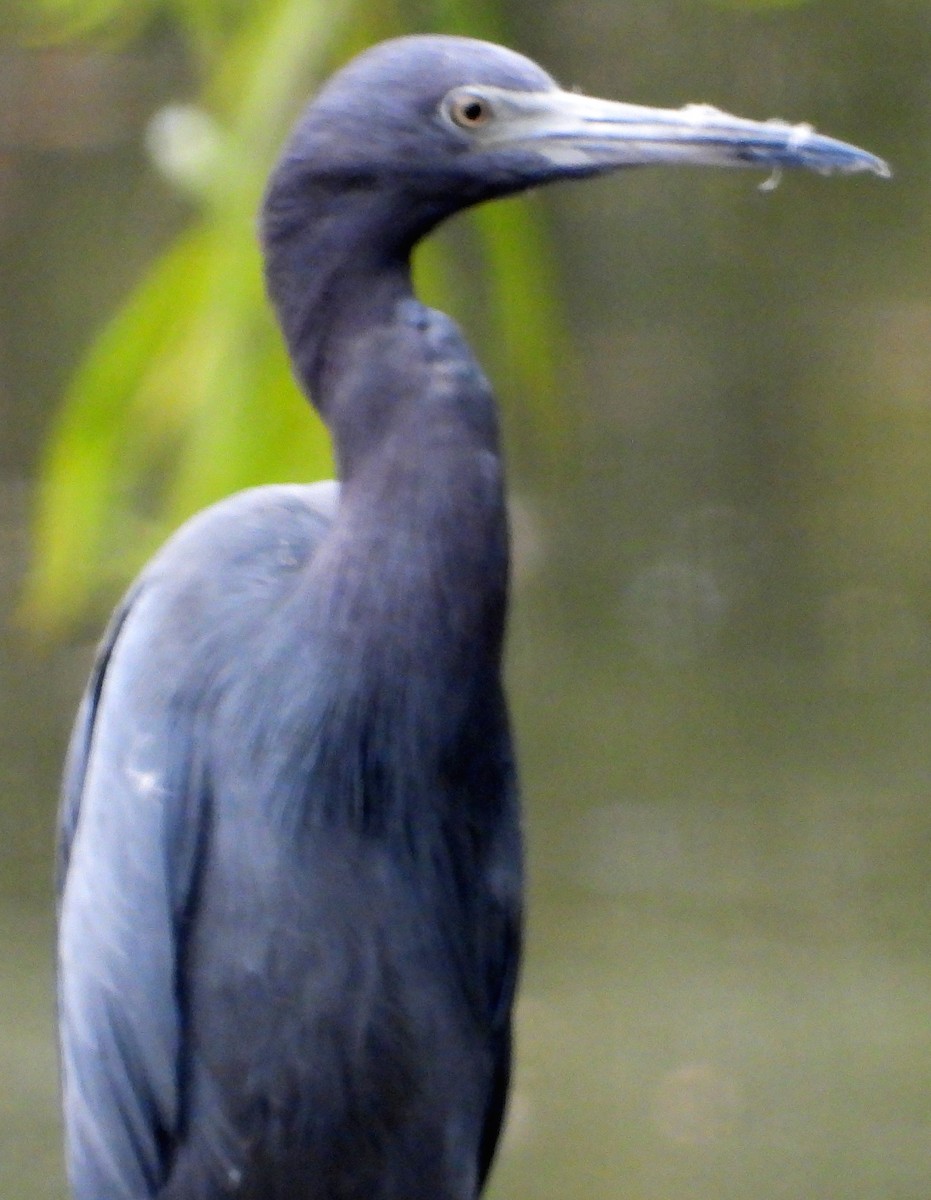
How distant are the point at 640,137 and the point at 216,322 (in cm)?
89

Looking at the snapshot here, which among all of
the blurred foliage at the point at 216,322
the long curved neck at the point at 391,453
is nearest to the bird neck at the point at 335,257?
the long curved neck at the point at 391,453

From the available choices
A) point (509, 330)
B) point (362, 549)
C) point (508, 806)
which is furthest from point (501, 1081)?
point (509, 330)

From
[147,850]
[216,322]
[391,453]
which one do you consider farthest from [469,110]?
[216,322]

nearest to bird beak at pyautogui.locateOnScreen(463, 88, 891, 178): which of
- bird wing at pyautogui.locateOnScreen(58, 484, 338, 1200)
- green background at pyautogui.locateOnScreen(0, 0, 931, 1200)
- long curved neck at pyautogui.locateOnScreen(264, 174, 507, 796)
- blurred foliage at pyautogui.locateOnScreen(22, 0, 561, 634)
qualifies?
long curved neck at pyautogui.locateOnScreen(264, 174, 507, 796)

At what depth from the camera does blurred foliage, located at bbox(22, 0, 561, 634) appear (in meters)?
2.04

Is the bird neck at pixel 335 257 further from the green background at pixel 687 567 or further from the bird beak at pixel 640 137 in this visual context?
the green background at pixel 687 567

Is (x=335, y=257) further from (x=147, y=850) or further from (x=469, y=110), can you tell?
(x=147, y=850)

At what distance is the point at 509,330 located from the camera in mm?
2604

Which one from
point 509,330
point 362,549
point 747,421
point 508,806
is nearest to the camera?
point 362,549

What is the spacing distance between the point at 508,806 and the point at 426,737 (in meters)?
0.16

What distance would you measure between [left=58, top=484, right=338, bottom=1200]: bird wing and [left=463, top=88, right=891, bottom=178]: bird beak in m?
0.33

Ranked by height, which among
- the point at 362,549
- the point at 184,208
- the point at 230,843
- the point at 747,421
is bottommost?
the point at 230,843

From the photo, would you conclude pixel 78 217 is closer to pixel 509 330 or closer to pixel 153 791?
pixel 509 330

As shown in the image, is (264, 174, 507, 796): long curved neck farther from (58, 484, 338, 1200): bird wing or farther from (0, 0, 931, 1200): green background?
(0, 0, 931, 1200): green background
